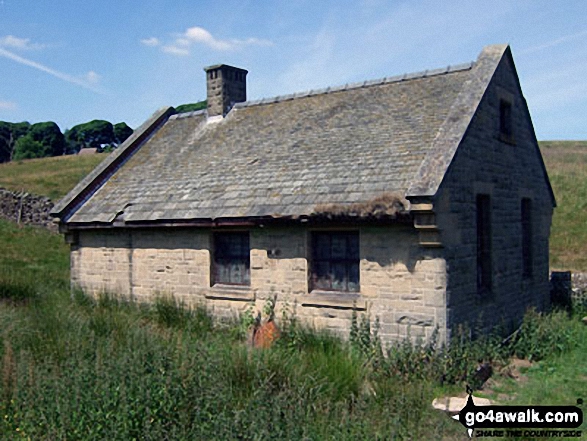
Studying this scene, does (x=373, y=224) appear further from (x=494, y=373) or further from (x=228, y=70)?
(x=228, y=70)

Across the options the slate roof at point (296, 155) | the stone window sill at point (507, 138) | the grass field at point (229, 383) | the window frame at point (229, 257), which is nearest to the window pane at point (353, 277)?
the grass field at point (229, 383)

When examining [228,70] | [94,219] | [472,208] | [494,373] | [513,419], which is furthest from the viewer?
[228,70]

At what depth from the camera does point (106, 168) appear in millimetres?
15516

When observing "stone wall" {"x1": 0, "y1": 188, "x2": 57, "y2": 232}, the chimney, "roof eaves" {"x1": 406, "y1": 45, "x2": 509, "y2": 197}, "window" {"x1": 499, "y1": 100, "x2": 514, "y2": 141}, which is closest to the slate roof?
"roof eaves" {"x1": 406, "y1": 45, "x2": 509, "y2": 197}

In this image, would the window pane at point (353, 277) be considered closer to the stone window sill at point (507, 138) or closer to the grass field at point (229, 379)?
the grass field at point (229, 379)

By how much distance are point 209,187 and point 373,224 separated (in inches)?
176

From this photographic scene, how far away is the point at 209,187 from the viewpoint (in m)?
12.6

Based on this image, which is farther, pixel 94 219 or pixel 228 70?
pixel 228 70

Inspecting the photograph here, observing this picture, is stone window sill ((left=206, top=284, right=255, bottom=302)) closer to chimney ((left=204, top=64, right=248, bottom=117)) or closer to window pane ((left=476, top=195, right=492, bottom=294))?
window pane ((left=476, top=195, right=492, bottom=294))

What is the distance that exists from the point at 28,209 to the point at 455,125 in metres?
21.8

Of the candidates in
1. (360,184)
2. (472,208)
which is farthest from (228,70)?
(472,208)

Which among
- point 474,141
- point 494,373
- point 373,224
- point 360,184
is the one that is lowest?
point 494,373

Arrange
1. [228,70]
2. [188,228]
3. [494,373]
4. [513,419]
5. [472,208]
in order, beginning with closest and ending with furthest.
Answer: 1. [513,419]
2. [494,373]
3. [472,208]
4. [188,228]
5. [228,70]

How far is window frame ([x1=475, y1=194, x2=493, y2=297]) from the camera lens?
10906 mm
